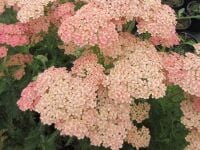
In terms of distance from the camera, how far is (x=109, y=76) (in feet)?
6.61

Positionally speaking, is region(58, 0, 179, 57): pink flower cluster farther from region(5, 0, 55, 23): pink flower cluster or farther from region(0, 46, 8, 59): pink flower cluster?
region(0, 46, 8, 59): pink flower cluster

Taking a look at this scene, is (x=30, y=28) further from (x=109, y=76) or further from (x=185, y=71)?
(x=185, y=71)

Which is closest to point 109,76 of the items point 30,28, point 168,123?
point 168,123

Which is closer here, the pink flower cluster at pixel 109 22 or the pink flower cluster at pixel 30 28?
the pink flower cluster at pixel 109 22

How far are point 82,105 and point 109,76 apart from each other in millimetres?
194

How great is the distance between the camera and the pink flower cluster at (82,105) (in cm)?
193

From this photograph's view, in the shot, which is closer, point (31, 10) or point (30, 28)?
point (31, 10)

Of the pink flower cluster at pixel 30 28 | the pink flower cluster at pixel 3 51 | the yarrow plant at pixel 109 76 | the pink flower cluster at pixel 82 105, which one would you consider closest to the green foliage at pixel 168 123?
the yarrow plant at pixel 109 76

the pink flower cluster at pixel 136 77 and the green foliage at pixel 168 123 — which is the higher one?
the pink flower cluster at pixel 136 77

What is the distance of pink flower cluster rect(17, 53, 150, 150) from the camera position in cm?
193

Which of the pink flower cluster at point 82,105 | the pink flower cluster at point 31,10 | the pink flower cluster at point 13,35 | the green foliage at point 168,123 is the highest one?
the pink flower cluster at point 31,10

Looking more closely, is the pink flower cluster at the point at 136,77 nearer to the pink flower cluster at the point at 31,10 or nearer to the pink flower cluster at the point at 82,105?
the pink flower cluster at the point at 82,105

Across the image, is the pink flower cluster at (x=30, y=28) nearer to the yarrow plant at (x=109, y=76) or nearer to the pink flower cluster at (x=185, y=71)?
the yarrow plant at (x=109, y=76)

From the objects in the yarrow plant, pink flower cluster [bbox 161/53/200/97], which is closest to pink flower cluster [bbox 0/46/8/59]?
the yarrow plant
